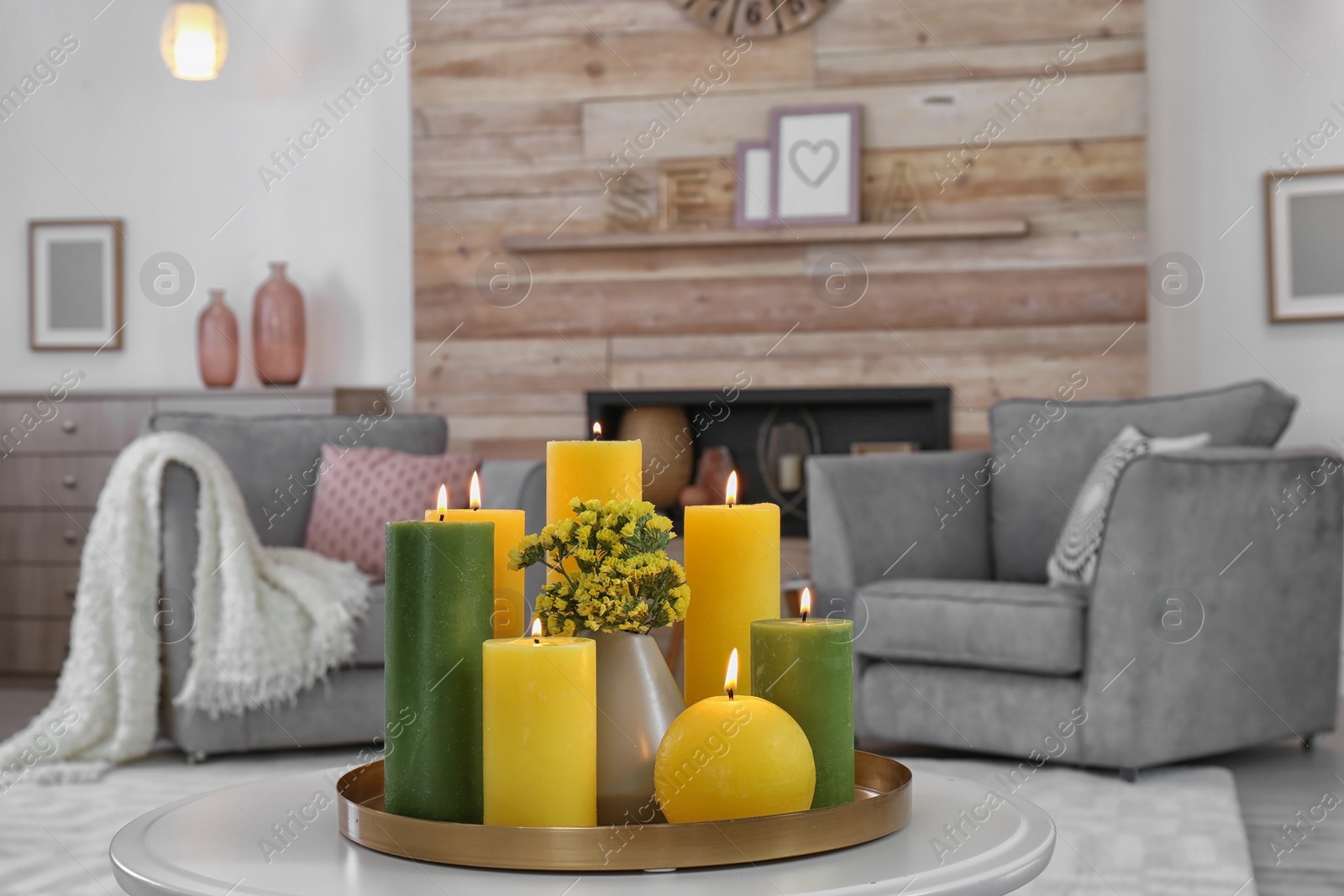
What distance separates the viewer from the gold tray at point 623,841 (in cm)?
77

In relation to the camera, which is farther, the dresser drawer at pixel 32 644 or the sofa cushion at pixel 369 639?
the dresser drawer at pixel 32 644

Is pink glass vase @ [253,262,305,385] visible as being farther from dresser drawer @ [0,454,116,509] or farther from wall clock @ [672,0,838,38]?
wall clock @ [672,0,838,38]

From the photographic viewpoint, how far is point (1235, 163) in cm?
384

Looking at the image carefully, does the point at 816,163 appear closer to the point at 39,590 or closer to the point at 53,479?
the point at 53,479

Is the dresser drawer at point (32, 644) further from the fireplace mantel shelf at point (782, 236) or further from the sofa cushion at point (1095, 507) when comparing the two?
the sofa cushion at point (1095, 507)

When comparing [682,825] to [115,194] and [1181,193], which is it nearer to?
[1181,193]

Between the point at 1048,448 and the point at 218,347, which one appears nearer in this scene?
the point at 1048,448

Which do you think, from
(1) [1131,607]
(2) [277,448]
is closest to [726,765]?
(1) [1131,607]

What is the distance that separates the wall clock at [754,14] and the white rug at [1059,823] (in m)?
2.37

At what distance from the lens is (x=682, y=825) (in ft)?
2.56

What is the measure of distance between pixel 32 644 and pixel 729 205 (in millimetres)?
2543

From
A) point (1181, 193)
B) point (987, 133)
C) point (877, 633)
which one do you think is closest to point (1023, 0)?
point (987, 133)

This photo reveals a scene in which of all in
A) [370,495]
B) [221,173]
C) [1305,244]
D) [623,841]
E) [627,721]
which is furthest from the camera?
[221,173]


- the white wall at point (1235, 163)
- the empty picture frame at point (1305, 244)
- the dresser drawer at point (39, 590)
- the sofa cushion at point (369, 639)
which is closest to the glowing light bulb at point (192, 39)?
the dresser drawer at point (39, 590)
